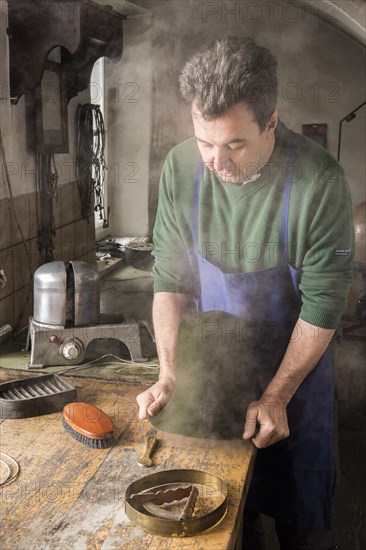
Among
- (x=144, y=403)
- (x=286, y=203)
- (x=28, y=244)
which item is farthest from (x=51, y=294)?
(x=286, y=203)

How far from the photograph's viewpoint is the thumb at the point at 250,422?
152cm

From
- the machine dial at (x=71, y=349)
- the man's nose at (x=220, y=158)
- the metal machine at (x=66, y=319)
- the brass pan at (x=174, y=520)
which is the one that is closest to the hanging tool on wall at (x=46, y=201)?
the metal machine at (x=66, y=319)

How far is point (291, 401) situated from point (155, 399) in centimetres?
50

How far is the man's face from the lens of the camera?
1559 millimetres

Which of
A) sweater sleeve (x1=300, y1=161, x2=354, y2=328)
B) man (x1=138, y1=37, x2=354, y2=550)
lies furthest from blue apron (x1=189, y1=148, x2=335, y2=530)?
sweater sleeve (x1=300, y1=161, x2=354, y2=328)

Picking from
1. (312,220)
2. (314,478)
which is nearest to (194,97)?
(312,220)

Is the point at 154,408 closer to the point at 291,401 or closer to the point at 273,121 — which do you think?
the point at 291,401

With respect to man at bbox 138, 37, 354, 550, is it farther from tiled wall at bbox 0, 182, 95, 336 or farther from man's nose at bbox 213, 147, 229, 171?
tiled wall at bbox 0, 182, 95, 336

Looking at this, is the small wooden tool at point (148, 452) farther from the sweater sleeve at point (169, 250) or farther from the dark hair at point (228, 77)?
the dark hair at point (228, 77)

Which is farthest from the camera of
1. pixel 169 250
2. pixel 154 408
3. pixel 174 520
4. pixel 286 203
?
pixel 169 250

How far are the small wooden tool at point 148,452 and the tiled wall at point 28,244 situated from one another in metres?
1.07

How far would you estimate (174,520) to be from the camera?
117cm

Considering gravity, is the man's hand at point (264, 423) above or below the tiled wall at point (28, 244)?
below

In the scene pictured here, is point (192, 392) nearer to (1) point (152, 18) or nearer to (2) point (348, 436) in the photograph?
(1) point (152, 18)
